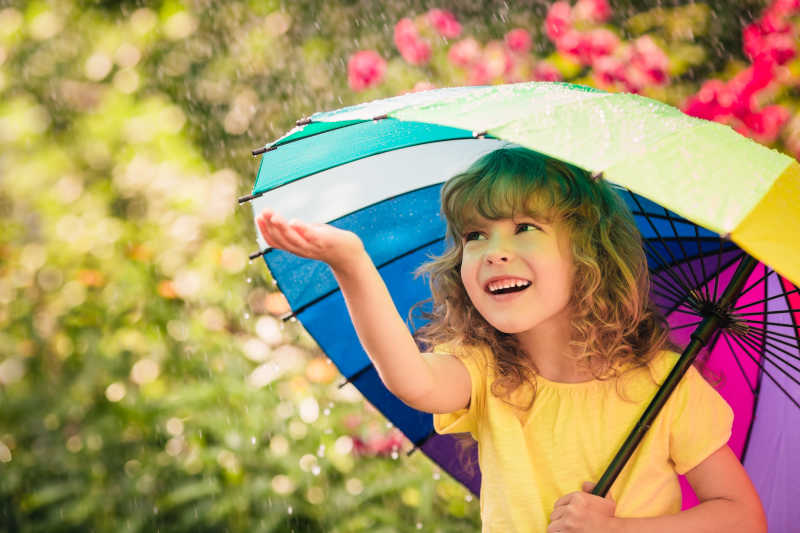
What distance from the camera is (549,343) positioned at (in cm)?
184

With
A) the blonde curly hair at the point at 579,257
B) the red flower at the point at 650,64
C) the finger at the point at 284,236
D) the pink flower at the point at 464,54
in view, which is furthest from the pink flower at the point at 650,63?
the finger at the point at 284,236

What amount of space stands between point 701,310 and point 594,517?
481 millimetres

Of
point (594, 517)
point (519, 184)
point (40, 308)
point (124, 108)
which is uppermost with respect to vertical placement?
point (519, 184)

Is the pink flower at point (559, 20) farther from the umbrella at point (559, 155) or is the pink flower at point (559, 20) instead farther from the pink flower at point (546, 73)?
the umbrella at point (559, 155)

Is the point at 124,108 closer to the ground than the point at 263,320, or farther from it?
farther from it

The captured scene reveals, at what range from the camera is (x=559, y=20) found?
356 cm

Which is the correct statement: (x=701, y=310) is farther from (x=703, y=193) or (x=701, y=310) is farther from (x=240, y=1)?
(x=240, y=1)

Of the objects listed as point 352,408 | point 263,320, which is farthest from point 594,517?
point 263,320

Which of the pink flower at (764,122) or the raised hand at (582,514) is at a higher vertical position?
the pink flower at (764,122)

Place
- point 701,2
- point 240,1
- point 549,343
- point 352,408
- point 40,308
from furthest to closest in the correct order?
point 240,1
point 701,2
point 40,308
point 352,408
point 549,343

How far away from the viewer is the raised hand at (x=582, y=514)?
1.60m

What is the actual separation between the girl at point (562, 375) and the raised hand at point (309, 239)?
249mm

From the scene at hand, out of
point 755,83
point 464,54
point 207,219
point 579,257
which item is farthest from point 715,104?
point 207,219

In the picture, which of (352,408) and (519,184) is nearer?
(519,184)
